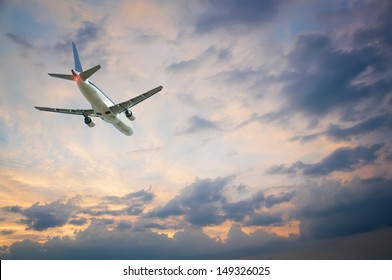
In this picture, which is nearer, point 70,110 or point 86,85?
point 86,85

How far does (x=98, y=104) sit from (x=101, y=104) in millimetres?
563

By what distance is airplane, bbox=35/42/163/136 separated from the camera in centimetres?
5719

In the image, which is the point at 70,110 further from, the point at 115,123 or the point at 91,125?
the point at 115,123

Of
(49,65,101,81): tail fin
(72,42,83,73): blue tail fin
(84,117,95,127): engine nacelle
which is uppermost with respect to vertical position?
(72,42,83,73): blue tail fin

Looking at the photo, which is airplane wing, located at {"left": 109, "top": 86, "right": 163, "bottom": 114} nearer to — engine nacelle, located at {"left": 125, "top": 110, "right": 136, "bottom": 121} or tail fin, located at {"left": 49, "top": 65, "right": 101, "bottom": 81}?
engine nacelle, located at {"left": 125, "top": 110, "right": 136, "bottom": 121}

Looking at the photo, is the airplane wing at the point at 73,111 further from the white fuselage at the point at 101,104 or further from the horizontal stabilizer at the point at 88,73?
the horizontal stabilizer at the point at 88,73

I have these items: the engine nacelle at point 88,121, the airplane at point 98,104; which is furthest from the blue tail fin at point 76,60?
the engine nacelle at point 88,121

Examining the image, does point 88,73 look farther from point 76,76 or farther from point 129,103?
point 129,103

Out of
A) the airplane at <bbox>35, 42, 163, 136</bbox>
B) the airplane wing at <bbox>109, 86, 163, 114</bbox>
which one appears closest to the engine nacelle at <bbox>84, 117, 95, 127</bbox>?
the airplane at <bbox>35, 42, 163, 136</bbox>
